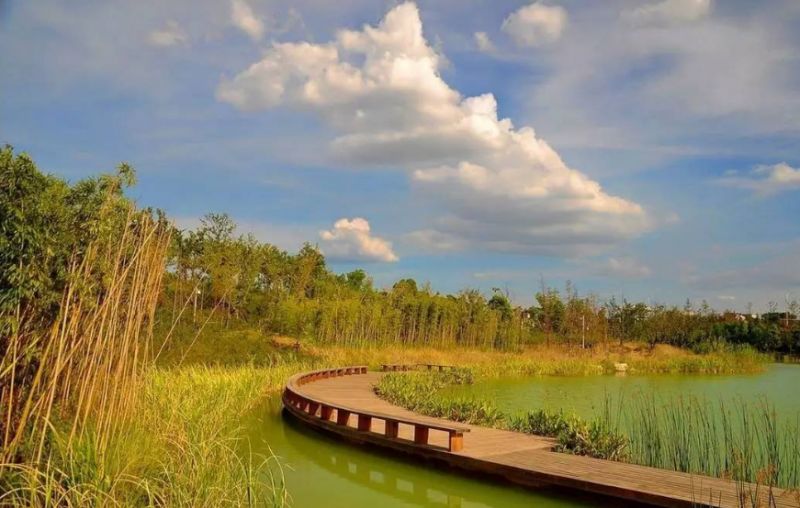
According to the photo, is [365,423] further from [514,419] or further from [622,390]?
[622,390]

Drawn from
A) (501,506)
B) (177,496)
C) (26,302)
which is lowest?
(501,506)

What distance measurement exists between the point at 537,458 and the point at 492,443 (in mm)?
854

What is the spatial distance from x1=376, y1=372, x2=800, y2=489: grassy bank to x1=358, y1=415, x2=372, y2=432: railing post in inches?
56.7

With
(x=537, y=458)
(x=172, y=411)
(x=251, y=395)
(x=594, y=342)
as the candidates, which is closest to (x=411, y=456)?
(x=537, y=458)

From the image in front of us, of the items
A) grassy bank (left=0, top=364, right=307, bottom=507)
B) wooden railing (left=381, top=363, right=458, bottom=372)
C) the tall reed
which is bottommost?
wooden railing (left=381, top=363, right=458, bottom=372)

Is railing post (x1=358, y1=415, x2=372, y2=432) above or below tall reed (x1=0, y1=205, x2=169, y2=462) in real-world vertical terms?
below

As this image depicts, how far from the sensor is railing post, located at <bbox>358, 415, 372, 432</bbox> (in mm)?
8094

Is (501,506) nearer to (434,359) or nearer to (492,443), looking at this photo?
(492,443)

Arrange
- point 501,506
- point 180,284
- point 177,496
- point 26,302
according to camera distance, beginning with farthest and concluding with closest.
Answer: point 180,284
point 501,506
point 26,302
point 177,496

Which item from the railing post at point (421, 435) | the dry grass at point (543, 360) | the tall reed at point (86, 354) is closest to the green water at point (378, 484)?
the railing post at point (421, 435)

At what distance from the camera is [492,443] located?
23.5 ft

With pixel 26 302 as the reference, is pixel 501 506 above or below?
below

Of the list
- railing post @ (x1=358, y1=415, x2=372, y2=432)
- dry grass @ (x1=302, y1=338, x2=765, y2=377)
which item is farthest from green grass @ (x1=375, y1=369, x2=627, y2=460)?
dry grass @ (x1=302, y1=338, x2=765, y2=377)

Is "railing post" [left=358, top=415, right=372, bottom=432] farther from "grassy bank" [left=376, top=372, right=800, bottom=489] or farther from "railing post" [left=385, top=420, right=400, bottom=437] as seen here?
"grassy bank" [left=376, top=372, right=800, bottom=489]
